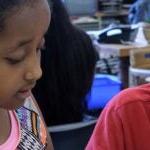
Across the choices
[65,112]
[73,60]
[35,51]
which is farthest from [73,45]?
[35,51]

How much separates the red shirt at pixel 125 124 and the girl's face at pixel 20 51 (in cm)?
32

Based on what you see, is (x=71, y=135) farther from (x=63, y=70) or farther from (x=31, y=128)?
(x=31, y=128)

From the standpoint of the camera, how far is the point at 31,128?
98 cm

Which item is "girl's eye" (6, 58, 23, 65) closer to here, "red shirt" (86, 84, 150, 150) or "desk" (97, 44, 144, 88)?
"red shirt" (86, 84, 150, 150)

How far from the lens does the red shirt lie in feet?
3.30

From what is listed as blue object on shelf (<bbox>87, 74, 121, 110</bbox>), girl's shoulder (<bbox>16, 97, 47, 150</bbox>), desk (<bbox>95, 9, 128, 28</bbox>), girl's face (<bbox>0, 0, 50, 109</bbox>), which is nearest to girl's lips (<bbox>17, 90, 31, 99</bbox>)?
girl's face (<bbox>0, 0, 50, 109</bbox>)

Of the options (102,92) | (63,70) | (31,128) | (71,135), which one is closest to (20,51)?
(31,128)

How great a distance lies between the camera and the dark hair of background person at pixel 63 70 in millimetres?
1596

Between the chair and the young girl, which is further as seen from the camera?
the chair

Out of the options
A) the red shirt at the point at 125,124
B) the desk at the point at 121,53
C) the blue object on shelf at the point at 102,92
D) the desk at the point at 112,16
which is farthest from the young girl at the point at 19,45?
the desk at the point at 112,16

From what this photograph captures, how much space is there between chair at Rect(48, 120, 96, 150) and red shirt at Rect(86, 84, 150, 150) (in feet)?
1.24

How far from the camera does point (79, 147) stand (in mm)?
1453

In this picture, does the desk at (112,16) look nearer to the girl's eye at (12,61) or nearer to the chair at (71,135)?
A: the chair at (71,135)

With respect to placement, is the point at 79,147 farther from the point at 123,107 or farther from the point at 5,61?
the point at 5,61
